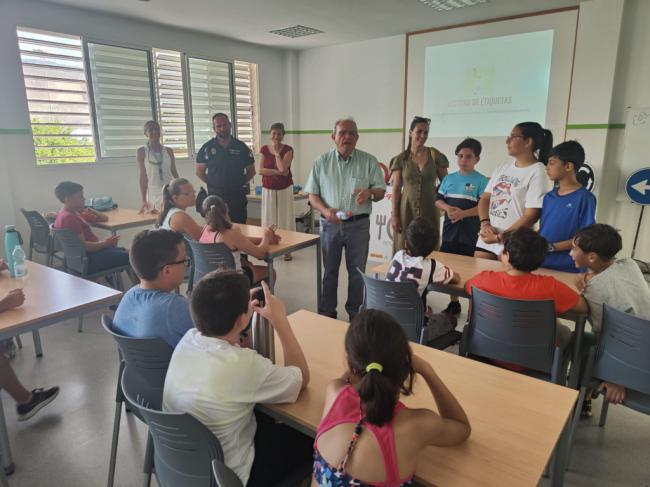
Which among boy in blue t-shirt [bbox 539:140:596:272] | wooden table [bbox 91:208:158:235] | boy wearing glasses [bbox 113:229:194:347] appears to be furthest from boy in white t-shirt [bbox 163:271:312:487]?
wooden table [bbox 91:208:158:235]

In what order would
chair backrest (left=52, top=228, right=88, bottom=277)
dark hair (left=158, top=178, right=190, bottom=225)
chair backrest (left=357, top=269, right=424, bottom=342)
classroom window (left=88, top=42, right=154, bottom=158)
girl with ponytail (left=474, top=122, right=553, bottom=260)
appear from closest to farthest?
1. chair backrest (left=357, top=269, right=424, bottom=342)
2. girl with ponytail (left=474, top=122, right=553, bottom=260)
3. dark hair (left=158, top=178, right=190, bottom=225)
4. chair backrest (left=52, top=228, right=88, bottom=277)
5. classroom window (left=88, top=42, right=154, bottom=158)

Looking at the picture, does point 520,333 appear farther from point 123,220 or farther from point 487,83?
point 487,83

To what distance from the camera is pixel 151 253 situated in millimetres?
1723

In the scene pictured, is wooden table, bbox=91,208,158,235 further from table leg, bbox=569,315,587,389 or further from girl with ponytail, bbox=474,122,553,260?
table leg, bbox=569,315,587,389

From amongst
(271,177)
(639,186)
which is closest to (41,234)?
(271,177)

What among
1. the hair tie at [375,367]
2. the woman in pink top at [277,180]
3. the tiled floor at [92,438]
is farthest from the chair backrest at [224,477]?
the woman in pink top at [277,180]

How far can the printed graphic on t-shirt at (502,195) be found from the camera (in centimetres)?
294

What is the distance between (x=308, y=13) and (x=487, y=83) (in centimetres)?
255

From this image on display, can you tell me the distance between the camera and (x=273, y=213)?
537 cm

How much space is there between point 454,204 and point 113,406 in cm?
277

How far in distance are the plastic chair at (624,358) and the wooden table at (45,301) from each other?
220 cm

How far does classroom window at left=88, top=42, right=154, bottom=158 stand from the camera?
212 inches

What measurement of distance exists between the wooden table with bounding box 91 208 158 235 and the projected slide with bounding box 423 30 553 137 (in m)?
4.17

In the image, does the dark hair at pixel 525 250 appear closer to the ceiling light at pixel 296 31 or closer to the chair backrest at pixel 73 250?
the chair backrest at pixel 73 250
